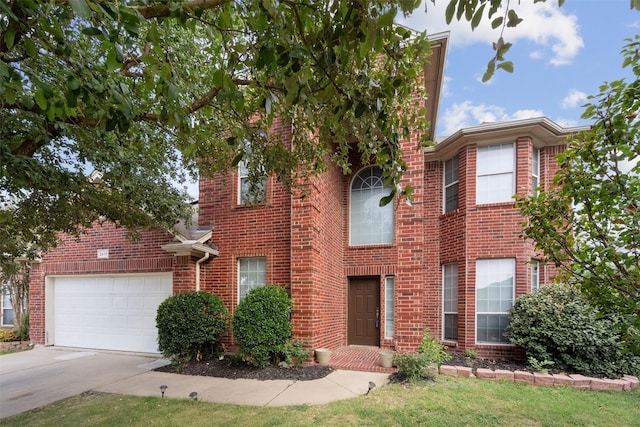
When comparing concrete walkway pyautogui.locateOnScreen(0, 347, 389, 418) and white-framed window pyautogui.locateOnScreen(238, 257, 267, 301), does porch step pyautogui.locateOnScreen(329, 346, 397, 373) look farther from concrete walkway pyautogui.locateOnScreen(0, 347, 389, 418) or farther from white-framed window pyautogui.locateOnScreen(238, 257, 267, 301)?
white-framed window pyautogui.locateOnScreen(238, 257, 267, 301)

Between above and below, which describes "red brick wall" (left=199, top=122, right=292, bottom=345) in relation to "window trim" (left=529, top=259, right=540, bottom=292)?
above

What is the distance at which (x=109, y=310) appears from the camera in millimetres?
10250

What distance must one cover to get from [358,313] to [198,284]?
14.5 ft

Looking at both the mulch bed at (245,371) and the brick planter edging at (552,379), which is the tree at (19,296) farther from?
the brick planter edging at (552,379)

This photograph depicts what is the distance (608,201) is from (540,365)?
5.88m

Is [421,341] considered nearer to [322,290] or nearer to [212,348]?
[322,290]

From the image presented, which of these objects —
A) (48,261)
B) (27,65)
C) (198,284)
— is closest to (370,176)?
(198,284)

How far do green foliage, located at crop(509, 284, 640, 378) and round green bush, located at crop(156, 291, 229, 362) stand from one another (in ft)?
22.5

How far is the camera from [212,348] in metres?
8.45

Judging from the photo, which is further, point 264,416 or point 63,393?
point 63,393

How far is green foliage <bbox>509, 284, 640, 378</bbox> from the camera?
23.5ft

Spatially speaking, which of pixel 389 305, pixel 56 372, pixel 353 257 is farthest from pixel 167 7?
pixel 56 372

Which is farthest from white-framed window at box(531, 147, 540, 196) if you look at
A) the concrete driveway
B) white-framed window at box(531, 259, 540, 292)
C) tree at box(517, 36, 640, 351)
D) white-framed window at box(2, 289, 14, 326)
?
white-framed window at box(2, 289, 14, 326)

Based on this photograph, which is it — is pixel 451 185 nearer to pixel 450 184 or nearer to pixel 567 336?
pixel 450 184
